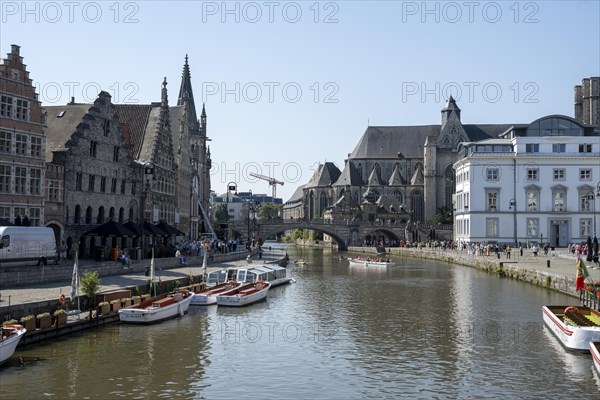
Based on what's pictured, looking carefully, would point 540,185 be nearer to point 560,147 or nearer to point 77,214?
point 560,147

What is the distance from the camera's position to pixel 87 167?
5338cm

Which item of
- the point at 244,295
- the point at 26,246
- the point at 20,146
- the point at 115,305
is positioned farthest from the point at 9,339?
the point at 20,146

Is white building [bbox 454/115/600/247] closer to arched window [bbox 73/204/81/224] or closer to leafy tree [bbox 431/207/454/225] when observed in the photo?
leafy tree [bbox 431/207/454/225]

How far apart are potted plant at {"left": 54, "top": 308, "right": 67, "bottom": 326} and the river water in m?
0.67

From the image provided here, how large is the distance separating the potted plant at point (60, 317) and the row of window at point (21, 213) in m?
16.9

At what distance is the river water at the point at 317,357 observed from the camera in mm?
20964

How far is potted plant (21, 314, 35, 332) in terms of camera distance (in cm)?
2495

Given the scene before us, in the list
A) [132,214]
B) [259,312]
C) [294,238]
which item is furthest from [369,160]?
[259,312]

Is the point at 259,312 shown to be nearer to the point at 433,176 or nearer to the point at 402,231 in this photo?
the point at 402,231

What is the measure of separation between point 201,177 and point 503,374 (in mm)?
82043

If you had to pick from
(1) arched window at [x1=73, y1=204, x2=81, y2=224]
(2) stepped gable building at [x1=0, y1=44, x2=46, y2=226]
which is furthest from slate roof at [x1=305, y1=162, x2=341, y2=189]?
(2) stepped gable building at [x1=0, y1=44, x2=46, y2=226]

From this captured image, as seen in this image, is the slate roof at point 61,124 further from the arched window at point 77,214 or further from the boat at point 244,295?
the boat at point 244,295

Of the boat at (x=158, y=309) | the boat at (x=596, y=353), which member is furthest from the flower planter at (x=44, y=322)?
the boat at (x=596, y=353)

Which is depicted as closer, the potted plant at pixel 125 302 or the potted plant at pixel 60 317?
the potted plant at pixel 60 317
